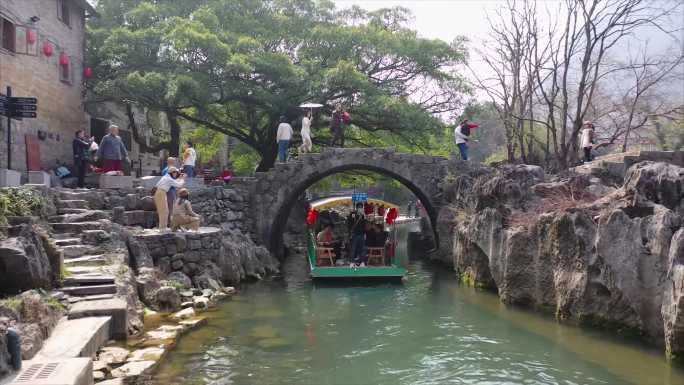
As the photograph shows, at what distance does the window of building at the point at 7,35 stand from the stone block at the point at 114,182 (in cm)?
444

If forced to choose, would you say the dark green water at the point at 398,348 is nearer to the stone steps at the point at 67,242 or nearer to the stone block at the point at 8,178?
the stone steps at the point at 67,242

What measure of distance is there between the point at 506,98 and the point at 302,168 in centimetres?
792

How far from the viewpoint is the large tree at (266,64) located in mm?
16016

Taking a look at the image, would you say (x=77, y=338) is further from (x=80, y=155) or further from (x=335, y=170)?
(x=335, y=170)

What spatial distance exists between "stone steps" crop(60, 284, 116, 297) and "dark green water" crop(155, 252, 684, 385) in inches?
52.8

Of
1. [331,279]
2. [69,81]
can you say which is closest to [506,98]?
[331,279]

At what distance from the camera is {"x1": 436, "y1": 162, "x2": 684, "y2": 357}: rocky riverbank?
734cm

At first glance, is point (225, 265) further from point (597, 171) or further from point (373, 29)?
point (373, 29)

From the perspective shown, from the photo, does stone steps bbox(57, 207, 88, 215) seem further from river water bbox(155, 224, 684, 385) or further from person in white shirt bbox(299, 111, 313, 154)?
person in white shirt bbox(299, 111, 313, 154)

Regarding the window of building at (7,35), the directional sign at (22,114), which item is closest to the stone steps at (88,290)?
the directional sign at (22,114)

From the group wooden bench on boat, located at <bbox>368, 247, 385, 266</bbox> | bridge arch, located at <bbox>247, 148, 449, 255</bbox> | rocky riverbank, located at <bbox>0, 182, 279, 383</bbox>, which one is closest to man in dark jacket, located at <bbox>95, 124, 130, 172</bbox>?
rocky riverbank, located at <bbox>0, 182, 279, 383</bbox>

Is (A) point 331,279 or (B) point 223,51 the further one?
(B) point 223,51

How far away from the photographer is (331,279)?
13750 millimetres

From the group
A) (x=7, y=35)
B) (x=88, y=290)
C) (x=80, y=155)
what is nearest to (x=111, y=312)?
(x=88, y=290)
